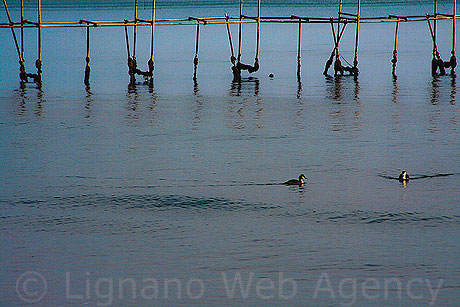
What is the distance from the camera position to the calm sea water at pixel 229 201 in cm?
→ 873

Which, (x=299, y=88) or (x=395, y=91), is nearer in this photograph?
(x=395, y=91)

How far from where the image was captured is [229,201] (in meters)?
12.3

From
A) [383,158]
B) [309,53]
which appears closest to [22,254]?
[383,158]

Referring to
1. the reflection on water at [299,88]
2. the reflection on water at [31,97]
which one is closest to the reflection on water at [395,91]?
the reflection on water at [299,88]

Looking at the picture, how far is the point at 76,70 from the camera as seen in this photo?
4109 cm

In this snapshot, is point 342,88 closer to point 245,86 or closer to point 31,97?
point 245,86

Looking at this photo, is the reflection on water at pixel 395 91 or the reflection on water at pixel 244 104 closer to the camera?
the reflection on water at pixel 244 104

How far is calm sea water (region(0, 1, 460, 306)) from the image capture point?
28.6ft

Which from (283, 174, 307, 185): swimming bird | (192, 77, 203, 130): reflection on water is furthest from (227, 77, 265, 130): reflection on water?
(283, 174, 307, 185): swimming bird

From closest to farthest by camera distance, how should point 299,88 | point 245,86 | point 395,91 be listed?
point 395,91 < point 299,88 < point 245,86

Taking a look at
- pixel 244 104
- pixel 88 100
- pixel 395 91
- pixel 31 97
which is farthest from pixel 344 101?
pixel 31 97

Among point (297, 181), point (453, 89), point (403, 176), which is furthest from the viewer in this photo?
point (453, 89)

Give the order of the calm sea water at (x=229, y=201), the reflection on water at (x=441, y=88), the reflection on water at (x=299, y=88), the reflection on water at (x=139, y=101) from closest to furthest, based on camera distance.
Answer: the calm sea water at (x=229, y=201) → the reflection on water at (x=139, y=101) → the reflection on water at (x=441, y=88) → the reflection on water at (x=299, y=88)

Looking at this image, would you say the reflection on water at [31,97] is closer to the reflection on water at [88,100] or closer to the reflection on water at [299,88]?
the reflection on water at [88,100]
